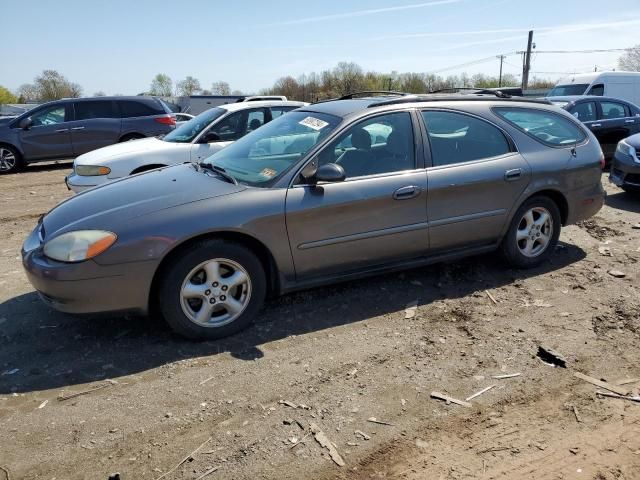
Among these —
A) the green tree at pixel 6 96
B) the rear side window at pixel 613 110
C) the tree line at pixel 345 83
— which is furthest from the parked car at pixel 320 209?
the green tree at pixel 6 96

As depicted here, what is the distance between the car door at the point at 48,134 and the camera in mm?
12500

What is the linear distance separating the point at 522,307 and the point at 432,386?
5.02 ft

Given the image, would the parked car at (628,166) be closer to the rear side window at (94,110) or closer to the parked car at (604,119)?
the parked car at (604,119)

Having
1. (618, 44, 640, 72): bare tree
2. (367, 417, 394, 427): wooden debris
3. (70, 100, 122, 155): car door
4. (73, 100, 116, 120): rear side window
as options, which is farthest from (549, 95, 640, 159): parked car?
(618, 44, 640, 72): bare tree

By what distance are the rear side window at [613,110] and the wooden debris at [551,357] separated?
945cm

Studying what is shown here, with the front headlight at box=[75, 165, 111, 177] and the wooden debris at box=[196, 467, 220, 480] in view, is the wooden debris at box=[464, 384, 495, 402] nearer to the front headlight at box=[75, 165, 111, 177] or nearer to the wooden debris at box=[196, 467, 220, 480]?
the wooden debris at box=[196, 467, 220, 480]

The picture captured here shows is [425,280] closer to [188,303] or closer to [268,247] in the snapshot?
[268,247]

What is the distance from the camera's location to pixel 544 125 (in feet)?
17.1

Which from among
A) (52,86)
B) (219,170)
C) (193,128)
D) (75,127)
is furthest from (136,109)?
(52,86)

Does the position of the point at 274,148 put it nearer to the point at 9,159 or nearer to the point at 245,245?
the point at 245,245

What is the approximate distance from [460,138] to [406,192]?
86 cm

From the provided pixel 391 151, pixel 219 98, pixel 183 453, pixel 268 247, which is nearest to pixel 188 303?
pixel 268 247

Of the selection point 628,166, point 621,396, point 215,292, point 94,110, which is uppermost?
point 94,110

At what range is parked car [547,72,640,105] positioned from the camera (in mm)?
16047
